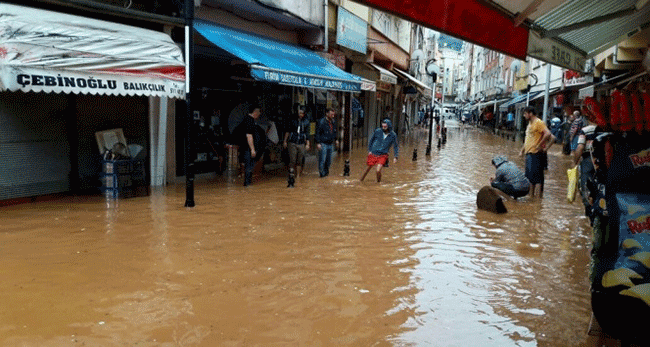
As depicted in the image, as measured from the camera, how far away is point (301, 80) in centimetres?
1209

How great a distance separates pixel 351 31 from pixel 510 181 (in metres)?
9.21

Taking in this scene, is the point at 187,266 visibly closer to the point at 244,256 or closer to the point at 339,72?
the point at 244,256

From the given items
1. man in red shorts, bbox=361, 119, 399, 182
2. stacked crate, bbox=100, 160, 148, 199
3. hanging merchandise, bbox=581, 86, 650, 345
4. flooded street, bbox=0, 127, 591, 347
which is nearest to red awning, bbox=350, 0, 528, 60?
hanging merchandise, bbox=581, 86, 650, 345

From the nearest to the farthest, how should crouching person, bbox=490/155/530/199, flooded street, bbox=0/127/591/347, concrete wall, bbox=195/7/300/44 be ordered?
flooded street, bbox=0/127/591/347 < crouching person, bbox=490/155/530/199 < concrete wall, bbox=195/7/300/44

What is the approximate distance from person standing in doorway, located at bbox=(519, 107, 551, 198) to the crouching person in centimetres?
48

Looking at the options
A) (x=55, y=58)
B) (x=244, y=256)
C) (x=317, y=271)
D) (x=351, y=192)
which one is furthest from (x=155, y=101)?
(x=317, y=271)

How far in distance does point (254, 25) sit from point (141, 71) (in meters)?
5.91

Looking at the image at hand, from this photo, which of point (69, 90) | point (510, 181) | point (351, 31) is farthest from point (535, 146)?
point (351, 31)

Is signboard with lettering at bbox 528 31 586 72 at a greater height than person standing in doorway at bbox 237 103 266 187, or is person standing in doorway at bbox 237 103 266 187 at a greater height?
signboard with lettering at bbox 528 31 586 72

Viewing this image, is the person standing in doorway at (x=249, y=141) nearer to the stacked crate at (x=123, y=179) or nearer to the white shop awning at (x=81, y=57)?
the stacked crate at (x=123, y=179)

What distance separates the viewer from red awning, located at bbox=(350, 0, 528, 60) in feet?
12.8

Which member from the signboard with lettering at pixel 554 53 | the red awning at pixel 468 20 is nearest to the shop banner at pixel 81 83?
the red awning at pixel 468 20

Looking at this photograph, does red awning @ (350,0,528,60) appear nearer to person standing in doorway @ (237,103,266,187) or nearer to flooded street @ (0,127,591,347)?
flooded street @ (0,127,591,347)

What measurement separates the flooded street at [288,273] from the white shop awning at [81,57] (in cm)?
189
